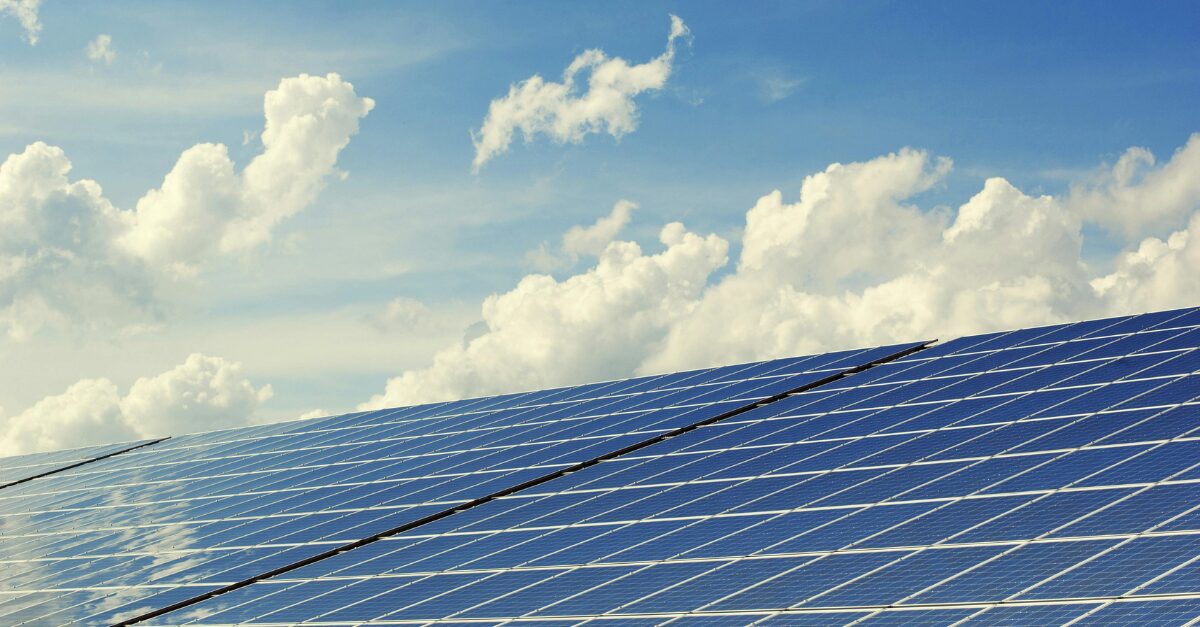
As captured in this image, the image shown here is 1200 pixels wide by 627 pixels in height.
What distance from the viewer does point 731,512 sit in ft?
73.0

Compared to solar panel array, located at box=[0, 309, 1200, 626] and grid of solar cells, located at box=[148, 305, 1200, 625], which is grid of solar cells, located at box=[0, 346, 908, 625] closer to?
solar panel array, located at box=[0, 309, 1200, 626]

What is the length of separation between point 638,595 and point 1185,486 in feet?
26.7

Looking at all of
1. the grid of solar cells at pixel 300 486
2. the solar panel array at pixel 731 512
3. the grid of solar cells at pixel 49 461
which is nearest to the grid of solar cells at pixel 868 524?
the solar panel array at pixel 731 512

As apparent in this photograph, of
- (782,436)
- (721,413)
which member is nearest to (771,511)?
(782,436)

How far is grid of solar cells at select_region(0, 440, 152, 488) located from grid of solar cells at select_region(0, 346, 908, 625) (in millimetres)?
4570

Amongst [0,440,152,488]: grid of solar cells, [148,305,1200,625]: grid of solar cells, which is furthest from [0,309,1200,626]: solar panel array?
[0,440,152,488]: grid of solar cells

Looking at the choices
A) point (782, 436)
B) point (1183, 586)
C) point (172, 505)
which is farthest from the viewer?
point (172, 505)

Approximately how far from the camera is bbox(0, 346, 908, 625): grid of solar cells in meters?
27.1

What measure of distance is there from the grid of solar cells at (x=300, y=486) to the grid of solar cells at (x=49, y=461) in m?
4.57

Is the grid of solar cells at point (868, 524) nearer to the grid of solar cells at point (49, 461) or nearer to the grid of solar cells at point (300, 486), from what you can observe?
the grid of solar cells at point (300, 486)

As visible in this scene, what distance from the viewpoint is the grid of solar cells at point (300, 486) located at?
1067 inches

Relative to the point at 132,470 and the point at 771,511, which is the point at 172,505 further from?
the point at 771,511

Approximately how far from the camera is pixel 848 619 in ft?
52.9

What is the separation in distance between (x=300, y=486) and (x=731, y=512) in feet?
51.4
